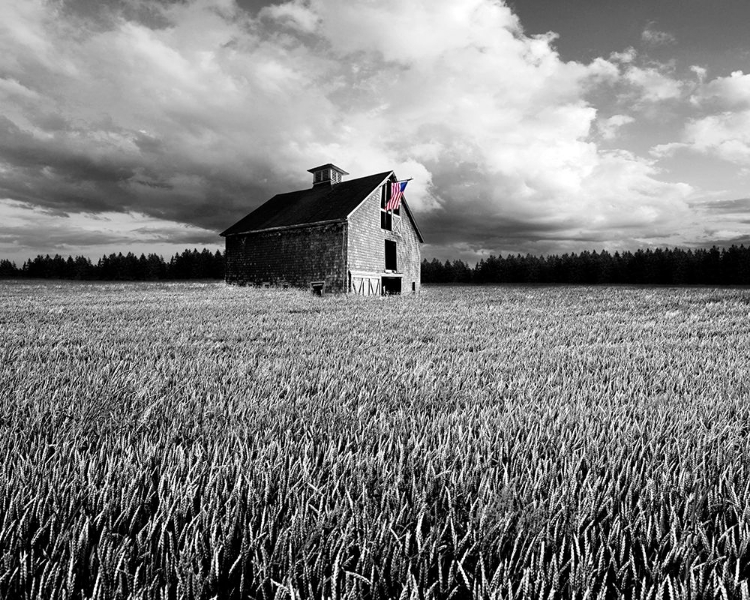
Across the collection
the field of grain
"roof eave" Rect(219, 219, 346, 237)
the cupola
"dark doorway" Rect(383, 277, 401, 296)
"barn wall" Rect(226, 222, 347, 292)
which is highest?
the cupola

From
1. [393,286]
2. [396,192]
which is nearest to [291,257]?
[396,192]

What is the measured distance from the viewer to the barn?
23391 mm

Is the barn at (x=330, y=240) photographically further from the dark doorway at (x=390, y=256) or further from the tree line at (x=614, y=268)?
the tree line at (x=614, y=268)

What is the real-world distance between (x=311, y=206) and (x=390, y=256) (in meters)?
6.28

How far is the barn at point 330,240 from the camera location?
921 inches

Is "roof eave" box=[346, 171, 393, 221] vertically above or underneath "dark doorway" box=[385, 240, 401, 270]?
above

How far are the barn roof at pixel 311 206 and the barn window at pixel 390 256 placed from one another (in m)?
4.26

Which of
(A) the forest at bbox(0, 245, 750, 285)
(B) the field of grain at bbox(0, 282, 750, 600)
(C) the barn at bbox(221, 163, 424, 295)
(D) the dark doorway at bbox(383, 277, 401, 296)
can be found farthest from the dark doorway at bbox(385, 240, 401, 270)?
(A) the forest at bbox(0, 245, 750, 285)

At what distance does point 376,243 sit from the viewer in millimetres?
26062

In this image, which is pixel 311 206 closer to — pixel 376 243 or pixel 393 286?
pixel 376 243

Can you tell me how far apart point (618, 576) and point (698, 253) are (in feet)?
351

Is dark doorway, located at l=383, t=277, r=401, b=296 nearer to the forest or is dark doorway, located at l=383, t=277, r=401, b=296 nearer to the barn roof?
the barn roof

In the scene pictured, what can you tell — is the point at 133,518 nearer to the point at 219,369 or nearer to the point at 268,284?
the point at 219,369

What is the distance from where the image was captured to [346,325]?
8031mm
